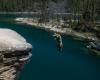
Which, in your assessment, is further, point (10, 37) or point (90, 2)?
point (90, 2)

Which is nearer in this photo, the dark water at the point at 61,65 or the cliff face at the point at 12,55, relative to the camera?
the cliff face at the point at 12,55

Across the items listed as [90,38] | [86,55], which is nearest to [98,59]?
[86,55]

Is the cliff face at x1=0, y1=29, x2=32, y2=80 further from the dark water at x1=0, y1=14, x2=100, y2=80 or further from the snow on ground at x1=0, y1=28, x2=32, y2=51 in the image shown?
the dark water at x1=0, y1=14, x2=100, y2=80

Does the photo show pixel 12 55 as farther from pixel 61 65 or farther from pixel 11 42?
pixel 61 65

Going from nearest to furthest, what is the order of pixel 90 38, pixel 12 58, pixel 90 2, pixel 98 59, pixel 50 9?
pixel 12 58 → pixel 98 59 → pixel 90 38 → pixel 90 2 → pixel 50 9

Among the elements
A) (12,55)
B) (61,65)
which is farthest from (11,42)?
(61,65)

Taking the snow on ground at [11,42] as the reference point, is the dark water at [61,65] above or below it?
below

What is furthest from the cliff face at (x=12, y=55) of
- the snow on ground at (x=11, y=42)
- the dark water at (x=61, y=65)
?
the dark water at (x=61, y=65)

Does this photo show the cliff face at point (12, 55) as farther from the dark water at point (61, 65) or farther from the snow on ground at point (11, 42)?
the dark water at point (61, 65)

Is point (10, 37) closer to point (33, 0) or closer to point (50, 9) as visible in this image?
point (50, 9)
